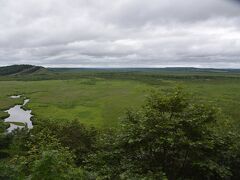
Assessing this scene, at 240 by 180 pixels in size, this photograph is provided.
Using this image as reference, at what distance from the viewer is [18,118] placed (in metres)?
54.4

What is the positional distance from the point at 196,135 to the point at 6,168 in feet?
27.4

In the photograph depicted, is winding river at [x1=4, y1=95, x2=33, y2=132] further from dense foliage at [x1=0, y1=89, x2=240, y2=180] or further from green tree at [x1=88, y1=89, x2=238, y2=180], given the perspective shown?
green tree at [x1=88, y1=89, x2=238, y2=180]

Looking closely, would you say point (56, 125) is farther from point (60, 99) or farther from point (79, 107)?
point (60, 99)

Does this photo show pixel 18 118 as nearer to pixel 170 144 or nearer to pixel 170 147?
pixel 170 147

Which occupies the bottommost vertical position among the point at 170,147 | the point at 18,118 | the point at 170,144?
the point at 18,118

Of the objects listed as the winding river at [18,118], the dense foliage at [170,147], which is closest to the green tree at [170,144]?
Result: the dense foliage at [170,147]

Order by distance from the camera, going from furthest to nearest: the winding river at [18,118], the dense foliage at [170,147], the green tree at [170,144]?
the winding river at [18,118], the green tree at [170,144], the dense foliage at [170,147]

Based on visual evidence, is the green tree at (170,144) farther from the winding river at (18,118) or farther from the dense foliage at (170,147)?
the winding river at (18,118)

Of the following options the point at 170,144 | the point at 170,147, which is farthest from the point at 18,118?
the point at 170,144

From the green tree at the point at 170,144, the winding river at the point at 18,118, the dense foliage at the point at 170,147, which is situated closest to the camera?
the dense foliage at the point at 170,147

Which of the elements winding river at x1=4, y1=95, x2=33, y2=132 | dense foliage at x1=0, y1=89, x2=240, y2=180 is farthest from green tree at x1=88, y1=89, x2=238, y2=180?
winding river at x1=4, y1=95, x2=33, y2=132

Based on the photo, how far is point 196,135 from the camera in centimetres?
1530

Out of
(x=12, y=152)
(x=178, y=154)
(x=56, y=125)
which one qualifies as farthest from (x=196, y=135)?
(x=12, y=152)

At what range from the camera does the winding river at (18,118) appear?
157 feet
